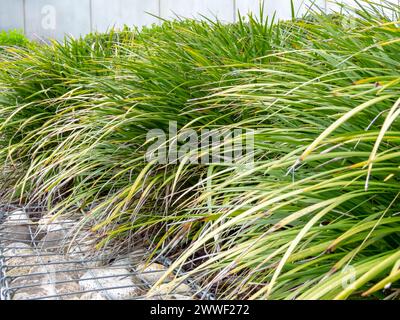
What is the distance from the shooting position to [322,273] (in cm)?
156

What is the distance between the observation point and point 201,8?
1155cm

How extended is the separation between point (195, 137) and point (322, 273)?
3.73ft

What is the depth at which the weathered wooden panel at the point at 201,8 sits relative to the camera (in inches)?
428

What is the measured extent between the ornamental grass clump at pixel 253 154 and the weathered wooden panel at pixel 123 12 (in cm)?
892

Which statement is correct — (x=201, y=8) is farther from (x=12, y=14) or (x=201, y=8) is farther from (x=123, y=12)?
(x=12, y=14)

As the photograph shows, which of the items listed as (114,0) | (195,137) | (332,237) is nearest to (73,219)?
(195,137)

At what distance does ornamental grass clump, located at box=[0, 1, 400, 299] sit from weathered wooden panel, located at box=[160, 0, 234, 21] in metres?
6.93

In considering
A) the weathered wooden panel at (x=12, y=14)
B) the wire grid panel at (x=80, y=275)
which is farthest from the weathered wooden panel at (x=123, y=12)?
the wire grid panel at (x=80, y=275)

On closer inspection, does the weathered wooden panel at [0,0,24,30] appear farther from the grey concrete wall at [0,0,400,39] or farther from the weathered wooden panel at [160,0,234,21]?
the weathered wooden panel at [160,0,234,21]

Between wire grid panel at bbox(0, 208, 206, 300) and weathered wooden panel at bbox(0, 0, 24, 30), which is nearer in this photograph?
wire grid panel at bbox(0, 208, 206, 300)

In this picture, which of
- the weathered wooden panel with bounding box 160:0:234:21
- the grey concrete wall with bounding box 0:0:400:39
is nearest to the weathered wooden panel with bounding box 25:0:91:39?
the grey concrete wall with bounding box 0:0:400:39

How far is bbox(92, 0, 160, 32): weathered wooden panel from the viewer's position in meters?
13.0

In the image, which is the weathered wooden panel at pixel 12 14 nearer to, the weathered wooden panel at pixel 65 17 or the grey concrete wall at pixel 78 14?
the grey concrete wall at pixel 78 14

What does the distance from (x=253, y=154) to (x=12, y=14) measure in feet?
46.6
